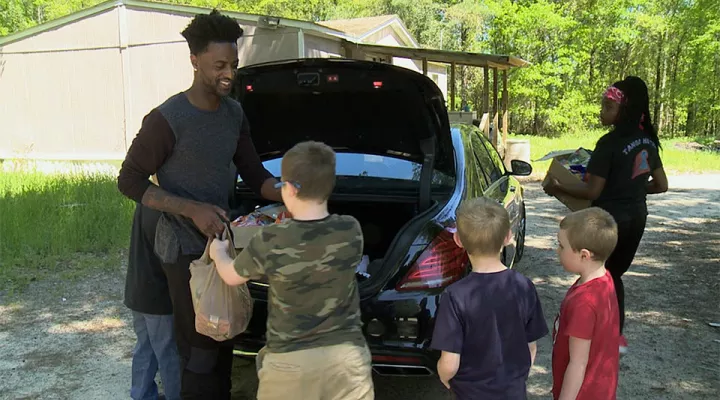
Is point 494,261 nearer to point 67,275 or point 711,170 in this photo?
point 67,275

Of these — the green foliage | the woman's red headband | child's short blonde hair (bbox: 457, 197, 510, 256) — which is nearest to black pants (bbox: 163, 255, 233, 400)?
child's short blonde hair (bbox: 457, 197, 510, 256)

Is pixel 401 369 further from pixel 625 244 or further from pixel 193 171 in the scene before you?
pixel 625 244

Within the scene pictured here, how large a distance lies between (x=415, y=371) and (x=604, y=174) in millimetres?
1596

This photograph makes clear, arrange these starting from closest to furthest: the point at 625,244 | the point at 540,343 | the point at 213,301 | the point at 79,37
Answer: the point at 213,301
the point at 625,244
the point at 540,343
the point at 79,37

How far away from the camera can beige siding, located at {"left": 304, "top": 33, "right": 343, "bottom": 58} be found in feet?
46.5

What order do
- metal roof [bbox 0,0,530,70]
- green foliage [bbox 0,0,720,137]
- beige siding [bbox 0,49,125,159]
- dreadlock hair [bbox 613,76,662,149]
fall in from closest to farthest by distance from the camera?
dreadlock hair [bbox 613,76,662,149] < metal roof [bbox 0,0,530,70] < beige siding [bbox 0,49,125,159] < green foliage [bbox 0,0,720,137]

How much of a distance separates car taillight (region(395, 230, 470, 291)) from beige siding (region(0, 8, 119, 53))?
1532 cm

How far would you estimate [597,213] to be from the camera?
234 centimetres

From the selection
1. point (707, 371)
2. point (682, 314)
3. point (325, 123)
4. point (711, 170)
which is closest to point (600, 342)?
point (707, 371)

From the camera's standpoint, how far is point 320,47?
14727 millimetres

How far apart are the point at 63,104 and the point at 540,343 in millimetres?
16221

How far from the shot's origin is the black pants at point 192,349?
238 cm

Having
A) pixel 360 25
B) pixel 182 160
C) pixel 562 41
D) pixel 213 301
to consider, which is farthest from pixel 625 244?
pixel 562 41

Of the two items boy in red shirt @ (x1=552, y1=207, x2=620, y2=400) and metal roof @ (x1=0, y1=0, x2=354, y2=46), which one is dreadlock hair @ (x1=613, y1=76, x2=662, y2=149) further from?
metal roof @ (x1=0, y1=0, x2=354, y2=46)
